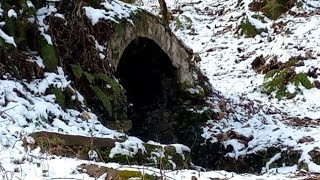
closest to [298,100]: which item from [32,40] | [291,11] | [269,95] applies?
[269,95]

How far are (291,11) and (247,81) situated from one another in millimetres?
2976

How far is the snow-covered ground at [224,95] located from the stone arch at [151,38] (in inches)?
10.1

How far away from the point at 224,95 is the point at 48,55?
4040mm

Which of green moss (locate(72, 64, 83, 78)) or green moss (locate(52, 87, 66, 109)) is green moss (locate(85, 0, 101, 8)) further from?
green moss (locate(52, 87, 66, 109))

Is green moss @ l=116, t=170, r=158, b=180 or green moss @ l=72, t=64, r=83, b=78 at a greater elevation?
green moss @ l=72, t=64, r=83, b=78

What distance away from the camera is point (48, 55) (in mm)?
6379

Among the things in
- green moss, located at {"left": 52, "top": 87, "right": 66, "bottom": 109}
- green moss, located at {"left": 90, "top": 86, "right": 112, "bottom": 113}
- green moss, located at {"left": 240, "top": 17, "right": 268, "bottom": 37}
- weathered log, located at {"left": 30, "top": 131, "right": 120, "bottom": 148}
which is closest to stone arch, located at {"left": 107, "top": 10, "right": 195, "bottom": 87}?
green moss, located at {"left": 90, "top": 86, "right": 112, "bottom": 113}

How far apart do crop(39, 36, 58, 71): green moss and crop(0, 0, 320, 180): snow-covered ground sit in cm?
9

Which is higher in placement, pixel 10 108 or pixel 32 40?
pixel 32 40

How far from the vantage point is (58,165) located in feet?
13.1

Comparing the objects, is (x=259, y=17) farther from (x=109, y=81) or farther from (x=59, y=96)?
(x=59, y=96)

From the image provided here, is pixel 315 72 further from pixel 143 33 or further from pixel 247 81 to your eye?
pixel 143 33

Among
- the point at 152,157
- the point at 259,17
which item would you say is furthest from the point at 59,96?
the point at 259,17

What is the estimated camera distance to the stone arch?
7.44 m
